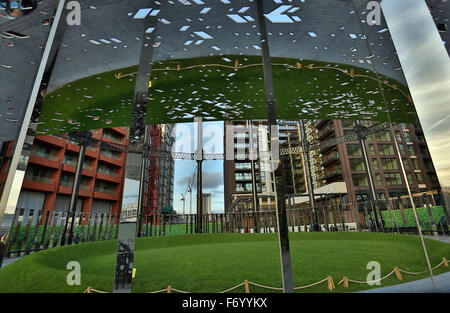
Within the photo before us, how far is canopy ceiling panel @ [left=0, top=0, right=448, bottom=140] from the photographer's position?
3506 mm

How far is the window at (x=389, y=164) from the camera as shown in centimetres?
3800

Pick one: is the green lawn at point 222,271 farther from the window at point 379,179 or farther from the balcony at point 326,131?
the balcony at point 326,131

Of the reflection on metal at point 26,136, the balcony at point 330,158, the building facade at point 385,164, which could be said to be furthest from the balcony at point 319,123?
the reflection on metal at point 26,136

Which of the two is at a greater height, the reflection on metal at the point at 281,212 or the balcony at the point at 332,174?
the balcony at the point at 332,174

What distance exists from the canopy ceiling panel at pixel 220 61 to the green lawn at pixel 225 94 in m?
0.03

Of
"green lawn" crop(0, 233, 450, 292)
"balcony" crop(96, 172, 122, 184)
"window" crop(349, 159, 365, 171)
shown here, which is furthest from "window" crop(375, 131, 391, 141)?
"balcony" crop(96, 172, 122, 184)

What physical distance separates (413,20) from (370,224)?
37.1 ft

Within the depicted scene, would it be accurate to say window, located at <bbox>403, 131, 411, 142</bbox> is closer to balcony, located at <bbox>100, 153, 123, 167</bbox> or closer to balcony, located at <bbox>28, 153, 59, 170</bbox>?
balcony, located at <bbox>100, 153, 123, 167</bbox>

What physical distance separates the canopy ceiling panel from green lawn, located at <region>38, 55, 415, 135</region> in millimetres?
27

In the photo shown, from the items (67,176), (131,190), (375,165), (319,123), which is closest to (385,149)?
(375,165)

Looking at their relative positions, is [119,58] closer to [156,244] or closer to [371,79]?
[371,79]

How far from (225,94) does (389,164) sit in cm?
4481

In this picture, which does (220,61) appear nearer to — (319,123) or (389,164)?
(389,164)

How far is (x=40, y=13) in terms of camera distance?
10.4ft
